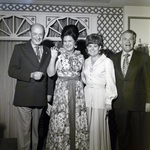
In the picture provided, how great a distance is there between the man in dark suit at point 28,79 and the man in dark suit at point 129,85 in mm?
727

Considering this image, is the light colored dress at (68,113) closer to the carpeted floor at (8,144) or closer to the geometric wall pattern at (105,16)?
the carpeted floor at (8,144)

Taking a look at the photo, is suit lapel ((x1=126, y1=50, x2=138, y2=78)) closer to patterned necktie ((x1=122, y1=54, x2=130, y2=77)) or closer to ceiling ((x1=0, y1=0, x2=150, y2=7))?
patterned necktie ((x1=122, y1=54, x2=130, y2=77))

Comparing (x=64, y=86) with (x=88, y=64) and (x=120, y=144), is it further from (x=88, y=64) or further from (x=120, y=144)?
(x=120, y=144)

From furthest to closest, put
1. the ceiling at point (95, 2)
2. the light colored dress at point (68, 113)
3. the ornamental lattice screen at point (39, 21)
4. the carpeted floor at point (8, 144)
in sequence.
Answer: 1. the ornamental lattice screen at point (39, 21)
2. the ceiling at point (95, 2)
3. the carpeted floor at point (8, 144)
4. the light colored dress at point (68, 113)

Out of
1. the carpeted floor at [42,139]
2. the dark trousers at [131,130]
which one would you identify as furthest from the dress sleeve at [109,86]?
the carpeted floor at [42,139]

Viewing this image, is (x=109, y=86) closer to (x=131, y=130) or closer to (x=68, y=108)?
(x=68, y=108)

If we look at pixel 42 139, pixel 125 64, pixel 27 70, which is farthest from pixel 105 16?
pixel 42 139

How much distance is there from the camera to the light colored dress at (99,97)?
1.82m

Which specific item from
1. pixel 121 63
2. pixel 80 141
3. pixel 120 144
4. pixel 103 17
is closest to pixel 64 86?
pixel 80 141

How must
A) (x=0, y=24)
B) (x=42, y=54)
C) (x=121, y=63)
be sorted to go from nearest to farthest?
(x=42, y=54) < (x=121, y=63) < (x=0, y=24)

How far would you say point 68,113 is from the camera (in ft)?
5.89

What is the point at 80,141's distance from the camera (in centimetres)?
181

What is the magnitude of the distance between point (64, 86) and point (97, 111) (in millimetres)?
367

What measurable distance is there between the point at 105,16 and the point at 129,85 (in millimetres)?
1156
